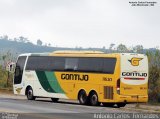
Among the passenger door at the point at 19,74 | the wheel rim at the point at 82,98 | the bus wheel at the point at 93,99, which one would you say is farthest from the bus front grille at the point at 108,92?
the passenger door at the point at 19,74

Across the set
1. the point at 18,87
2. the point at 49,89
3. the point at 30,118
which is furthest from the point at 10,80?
the point at 30,118

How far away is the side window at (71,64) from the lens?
112ft

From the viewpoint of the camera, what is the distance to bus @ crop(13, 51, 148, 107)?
1246 inches

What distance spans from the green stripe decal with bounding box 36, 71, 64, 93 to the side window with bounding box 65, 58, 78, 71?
141 centimetres

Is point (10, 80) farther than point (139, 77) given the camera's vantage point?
Yes

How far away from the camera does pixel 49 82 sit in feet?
119

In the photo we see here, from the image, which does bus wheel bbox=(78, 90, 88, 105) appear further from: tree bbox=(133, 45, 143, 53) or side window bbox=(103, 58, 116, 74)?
tree bbox=(133, 45, 143, 53)

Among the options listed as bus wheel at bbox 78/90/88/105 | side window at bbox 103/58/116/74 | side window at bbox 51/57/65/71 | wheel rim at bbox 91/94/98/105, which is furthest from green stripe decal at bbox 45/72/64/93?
side window at bbox 103/58/116/74

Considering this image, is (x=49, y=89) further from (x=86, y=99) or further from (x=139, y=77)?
(x=139, y=77)

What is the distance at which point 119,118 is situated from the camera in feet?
68.9

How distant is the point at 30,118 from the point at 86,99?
1232 cm

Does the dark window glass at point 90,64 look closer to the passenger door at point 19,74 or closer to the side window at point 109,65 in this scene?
the side window at point 109,65

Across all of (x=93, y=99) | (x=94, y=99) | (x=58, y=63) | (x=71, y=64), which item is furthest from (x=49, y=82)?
(x=94, y=99)

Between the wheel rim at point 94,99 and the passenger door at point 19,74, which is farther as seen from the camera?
the passenger door at point 19,74
